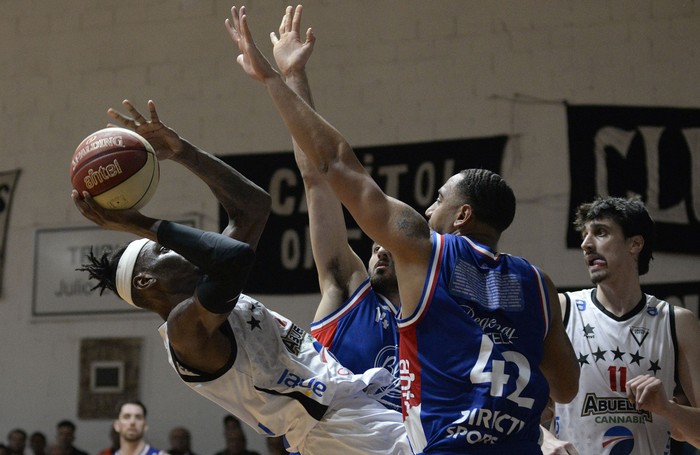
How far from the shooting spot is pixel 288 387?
3.85 m

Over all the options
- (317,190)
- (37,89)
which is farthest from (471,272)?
(37,89)

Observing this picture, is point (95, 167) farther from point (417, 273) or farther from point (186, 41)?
point (186, 41)

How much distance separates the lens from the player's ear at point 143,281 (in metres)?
3.87

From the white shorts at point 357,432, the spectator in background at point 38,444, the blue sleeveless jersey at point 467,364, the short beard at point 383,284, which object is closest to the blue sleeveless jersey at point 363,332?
the short beard at point 383,284

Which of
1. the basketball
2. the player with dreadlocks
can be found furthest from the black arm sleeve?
the basketball

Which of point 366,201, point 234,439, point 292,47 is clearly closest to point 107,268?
point 292,47

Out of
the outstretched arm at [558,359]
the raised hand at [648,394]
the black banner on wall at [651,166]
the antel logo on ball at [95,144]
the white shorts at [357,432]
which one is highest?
the black banner on wall at [651,166]

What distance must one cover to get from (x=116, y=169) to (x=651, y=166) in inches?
272

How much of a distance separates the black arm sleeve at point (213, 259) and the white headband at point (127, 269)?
498mm

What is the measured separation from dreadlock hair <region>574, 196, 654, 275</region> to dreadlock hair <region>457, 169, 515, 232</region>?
1.38 meters

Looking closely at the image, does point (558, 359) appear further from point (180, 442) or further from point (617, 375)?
point (180, 442)

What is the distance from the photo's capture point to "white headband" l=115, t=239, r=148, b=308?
3.90 metres

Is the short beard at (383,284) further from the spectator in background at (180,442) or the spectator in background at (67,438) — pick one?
the spectator in background at (67,438)

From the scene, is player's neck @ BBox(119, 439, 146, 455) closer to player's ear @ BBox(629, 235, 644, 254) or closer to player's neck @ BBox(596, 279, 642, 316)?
player's neck @ BBox(596, 279, 642, 316)
